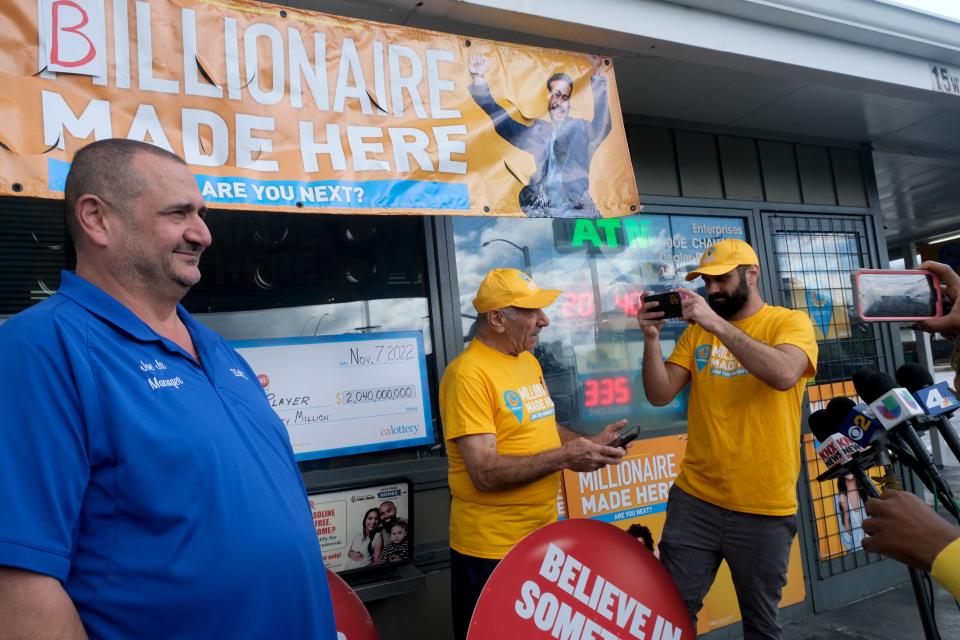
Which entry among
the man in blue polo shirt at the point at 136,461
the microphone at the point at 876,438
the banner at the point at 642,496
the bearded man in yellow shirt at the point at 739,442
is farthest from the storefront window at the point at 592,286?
the man in blue polo shirt at the point at 136,461

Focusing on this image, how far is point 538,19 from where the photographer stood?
8.60 ft

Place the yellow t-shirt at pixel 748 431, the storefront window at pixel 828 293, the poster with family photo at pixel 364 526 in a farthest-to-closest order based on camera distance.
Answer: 1. the storefront window at pixel 828 293
2. the poster with family photo at pixel 364 526
3. the yellow t-shirt at pixel 748 431

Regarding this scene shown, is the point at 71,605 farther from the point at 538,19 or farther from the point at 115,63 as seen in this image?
the point at 538,19

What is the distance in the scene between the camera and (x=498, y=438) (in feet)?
7.73

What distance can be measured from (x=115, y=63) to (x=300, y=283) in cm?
131

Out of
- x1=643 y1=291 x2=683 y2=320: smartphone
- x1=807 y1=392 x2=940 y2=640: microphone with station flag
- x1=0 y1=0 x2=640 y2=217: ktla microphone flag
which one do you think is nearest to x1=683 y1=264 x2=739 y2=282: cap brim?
x1=643 y1=291 x2=683 y2=320: smartphone

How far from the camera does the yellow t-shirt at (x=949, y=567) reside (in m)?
1.35

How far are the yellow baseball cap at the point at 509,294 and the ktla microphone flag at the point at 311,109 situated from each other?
335 millimetres

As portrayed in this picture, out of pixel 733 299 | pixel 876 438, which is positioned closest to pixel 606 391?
pixel 733 299

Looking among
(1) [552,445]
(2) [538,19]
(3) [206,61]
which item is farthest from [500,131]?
(1) [552,445]

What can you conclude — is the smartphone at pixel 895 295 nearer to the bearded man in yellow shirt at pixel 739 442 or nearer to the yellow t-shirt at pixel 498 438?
the bearded man in yellow shirt at pixel 739 442

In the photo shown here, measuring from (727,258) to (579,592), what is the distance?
1.65m

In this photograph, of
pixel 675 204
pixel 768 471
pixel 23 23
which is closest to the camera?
pixel 23 23

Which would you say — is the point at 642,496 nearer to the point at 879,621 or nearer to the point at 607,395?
the point at 607,395
